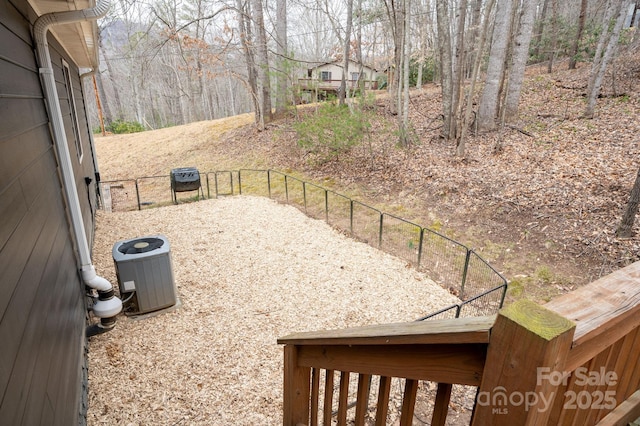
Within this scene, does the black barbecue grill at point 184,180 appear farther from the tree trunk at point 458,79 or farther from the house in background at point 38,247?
the tree trunk at point 458,79

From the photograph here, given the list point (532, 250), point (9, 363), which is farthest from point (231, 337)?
point (532, 250)

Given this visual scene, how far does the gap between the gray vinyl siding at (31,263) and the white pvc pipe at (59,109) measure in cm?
10

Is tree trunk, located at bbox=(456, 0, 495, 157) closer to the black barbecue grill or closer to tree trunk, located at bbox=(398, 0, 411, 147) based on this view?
tree trunk, located at bbox=(398, 0, 411, 147)

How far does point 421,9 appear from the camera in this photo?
20172 mm

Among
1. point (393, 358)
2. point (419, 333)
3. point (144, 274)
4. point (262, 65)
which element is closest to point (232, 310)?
point (144, 274)

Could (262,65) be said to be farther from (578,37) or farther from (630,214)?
(578,37)

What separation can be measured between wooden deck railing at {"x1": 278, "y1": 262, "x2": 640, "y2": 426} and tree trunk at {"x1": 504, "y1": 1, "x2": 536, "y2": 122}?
31.6ft

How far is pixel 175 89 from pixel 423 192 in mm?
32030

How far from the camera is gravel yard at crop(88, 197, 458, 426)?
2.90 m

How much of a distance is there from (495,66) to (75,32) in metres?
9.99

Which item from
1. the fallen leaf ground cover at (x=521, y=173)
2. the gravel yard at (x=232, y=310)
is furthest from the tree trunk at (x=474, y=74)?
the gravel yard at (x=232, y=310)

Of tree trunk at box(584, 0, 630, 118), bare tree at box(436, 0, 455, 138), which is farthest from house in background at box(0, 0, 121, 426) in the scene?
tree trunk at box(584, 0, 630, 118)

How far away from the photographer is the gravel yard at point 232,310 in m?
2.90

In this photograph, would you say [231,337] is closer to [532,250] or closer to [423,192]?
[532,250]
